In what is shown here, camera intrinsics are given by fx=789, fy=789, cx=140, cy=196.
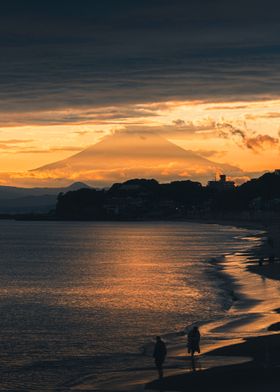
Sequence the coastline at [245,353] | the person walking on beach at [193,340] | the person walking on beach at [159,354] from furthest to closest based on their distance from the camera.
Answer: the person walking on beach at [193,340] < the person walking on beach at [159,354] < the coastline at [245,353]

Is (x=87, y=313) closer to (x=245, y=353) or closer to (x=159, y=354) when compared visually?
(x=245, y=353)

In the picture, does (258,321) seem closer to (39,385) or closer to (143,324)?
(143,324)

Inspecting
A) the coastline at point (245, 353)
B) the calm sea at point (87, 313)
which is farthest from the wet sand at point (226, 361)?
the calm sea at point (87, 313)

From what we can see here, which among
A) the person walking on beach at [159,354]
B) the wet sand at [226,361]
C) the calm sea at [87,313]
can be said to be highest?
the person walking on beach at [159,354]

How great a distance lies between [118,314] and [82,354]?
1375cm

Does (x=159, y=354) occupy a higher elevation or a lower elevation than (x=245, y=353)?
higher

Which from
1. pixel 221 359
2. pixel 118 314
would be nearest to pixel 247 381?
pixel 221 359

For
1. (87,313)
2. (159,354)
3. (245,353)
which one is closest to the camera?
(159,354)

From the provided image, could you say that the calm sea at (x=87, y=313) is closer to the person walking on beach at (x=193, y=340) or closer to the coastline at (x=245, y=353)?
the coastline at (x=245, y=353)

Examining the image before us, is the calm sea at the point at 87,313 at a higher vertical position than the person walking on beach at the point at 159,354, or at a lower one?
lower

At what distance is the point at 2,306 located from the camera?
A: 188ft

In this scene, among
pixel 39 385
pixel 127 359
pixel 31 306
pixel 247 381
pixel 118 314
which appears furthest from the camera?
pixel 31 306

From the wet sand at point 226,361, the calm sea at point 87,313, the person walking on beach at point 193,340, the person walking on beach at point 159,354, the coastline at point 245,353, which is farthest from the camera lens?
the calm sea at point 87,313

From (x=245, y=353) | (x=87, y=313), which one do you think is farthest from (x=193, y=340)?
(x=87, y=313)
